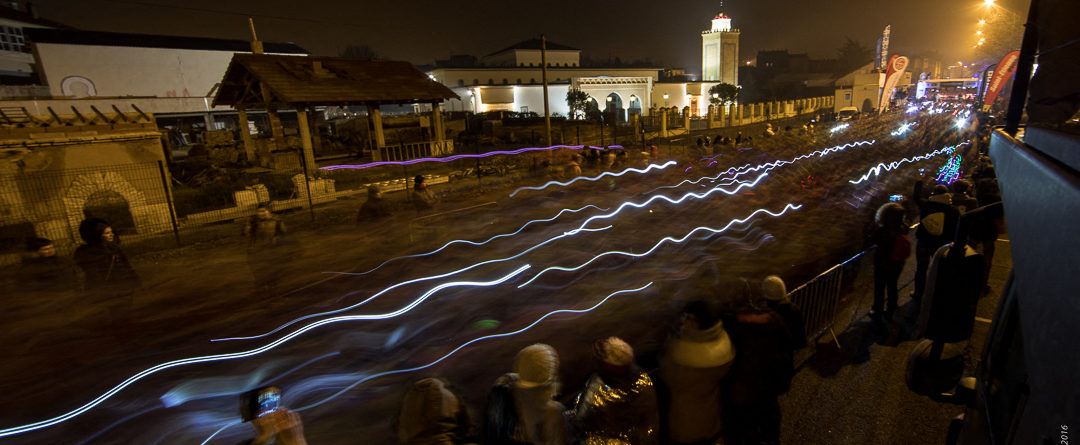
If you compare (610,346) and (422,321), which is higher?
(610,346)

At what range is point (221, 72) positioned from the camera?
4525 centimetres

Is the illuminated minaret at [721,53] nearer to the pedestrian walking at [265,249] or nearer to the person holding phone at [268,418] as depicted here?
the pedestrian walking at [265,249]

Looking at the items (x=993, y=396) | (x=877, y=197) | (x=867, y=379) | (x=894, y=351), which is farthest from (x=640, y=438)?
(x=877, y=197)

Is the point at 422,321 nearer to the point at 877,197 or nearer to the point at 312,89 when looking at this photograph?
the point at 877,197

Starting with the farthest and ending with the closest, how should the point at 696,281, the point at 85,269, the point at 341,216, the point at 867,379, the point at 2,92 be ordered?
the point at 2,92 < the point at 341,216 < the point at 696,281 < the point at 85,269 < the point at 867,379

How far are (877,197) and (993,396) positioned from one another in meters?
13.9

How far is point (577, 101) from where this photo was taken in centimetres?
4950

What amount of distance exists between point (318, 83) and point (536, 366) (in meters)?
20.6

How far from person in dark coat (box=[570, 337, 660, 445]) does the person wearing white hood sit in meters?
0.44

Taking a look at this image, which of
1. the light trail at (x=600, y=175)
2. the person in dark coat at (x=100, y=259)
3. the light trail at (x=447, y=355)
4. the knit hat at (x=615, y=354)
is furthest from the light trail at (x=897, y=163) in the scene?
the person in dark coat at (x=100, y=259)

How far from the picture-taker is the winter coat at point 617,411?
2.86 meters

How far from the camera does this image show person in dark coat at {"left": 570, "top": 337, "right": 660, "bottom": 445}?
9.32 ft

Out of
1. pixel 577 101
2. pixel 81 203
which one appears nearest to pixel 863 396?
pixel 81 203

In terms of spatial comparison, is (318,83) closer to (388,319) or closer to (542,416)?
(388,319)
